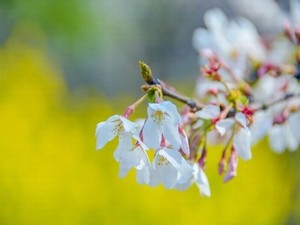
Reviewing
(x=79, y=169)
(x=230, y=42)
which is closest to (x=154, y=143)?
(x=230, y=42)

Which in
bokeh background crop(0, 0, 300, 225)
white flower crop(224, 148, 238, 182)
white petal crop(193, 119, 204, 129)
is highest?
bokeh background crop(0, 0, 300, 225)

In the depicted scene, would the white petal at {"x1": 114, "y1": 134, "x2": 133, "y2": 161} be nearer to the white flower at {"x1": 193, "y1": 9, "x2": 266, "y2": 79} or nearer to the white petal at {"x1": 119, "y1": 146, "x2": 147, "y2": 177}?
the white petal at {"x1": 119, "y1": 146, "x2": 147, "y2": 177}

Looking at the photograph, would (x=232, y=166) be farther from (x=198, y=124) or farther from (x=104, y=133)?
(x=104, y=133)

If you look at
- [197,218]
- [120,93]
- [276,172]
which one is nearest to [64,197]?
Result: [197,218]

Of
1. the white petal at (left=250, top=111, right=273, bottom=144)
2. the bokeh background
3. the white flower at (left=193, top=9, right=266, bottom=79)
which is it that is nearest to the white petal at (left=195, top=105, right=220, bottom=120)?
the white petal at (left=250, top=111, right=273, bottom=144)

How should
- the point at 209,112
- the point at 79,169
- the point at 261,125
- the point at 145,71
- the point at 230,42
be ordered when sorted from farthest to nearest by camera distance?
the point at 79,169 < the point at 230,42 < the point at 261,125 < the point at 209,112 < the point at 145,71

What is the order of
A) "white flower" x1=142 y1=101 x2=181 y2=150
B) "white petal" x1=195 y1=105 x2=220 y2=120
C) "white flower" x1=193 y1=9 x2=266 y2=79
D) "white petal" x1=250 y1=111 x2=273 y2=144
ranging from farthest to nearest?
1. "white flower" x1=193 y1=9 x2=266 y2=79
2. "white petal" x1=250 y1=111 x2=273 y2=144
3. "white petal" x1=195 y1=105 x2=220 y2=120
4. "white flower" x1=142 y1=101 x2=181 y2=150

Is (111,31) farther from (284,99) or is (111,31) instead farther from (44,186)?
(284,99)
